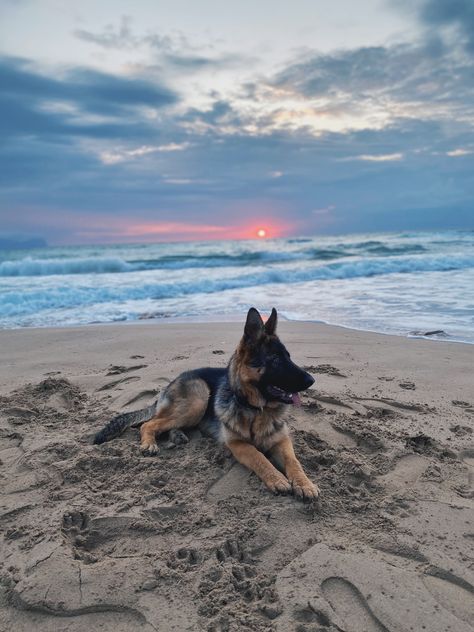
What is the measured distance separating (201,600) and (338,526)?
1.08 meters

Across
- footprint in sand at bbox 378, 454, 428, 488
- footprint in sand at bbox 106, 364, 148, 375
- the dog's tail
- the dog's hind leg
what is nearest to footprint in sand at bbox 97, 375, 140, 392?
footprint in sand at bbox 106, 364, 148, 375

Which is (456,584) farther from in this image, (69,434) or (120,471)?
(69,434)

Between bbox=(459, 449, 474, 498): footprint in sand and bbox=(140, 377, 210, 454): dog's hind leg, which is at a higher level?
bbox=(140, 377, 210, 454): dog's hind leg

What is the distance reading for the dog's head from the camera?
3980 millimetres

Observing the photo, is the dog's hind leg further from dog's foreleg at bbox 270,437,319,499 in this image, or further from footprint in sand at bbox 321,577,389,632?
footprint in sand at bbox 321,577,389,632

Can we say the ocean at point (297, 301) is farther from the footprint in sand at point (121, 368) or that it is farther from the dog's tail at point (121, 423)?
the dog's tail at point (121, 423)

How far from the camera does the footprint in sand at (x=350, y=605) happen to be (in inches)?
92.5

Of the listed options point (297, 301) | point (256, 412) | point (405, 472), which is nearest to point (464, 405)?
point (405, 472)

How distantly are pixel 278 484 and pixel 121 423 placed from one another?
6.31ft

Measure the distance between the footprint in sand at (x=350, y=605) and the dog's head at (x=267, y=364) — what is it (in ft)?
5.29

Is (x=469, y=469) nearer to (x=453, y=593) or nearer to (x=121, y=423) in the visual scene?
(x=453, y=593)

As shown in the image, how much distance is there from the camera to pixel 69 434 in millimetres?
4703

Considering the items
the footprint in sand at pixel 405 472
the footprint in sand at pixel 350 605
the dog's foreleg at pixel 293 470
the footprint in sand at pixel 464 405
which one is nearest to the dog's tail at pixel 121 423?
the dog's foreleg at pixel 293 470

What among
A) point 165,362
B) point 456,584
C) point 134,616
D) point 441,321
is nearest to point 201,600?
point 134,616
